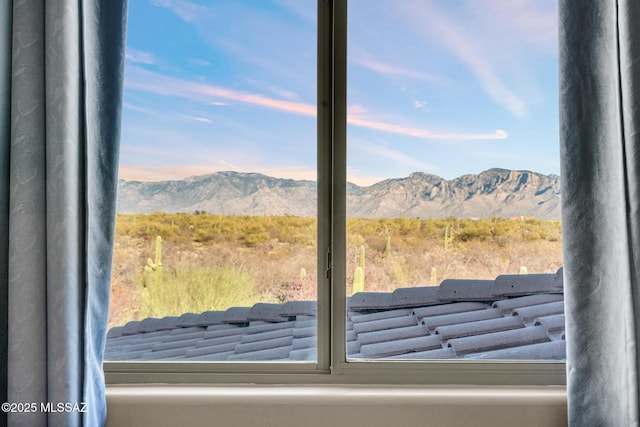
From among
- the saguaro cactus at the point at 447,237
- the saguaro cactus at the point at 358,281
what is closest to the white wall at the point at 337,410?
the saguaro cactus at the point at 358,281

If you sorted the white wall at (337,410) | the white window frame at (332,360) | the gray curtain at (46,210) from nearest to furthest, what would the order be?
the gray curtain at (46,210), the white wall at (337,410), the white window frame at (332,360)

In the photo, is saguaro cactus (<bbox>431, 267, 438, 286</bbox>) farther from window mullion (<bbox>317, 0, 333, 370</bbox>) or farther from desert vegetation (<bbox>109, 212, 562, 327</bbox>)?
window mullion (<bbox>317, 0, 333, 370</bbox>)

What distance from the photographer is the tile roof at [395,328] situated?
142 cm

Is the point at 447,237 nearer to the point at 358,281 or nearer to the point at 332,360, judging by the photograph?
the point at 358,281

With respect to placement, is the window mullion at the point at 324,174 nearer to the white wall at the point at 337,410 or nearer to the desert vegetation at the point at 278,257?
the desert vegetation at the point at 278,257

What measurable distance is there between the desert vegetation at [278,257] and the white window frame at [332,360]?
8 centimetres

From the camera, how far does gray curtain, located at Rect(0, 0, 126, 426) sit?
115cm

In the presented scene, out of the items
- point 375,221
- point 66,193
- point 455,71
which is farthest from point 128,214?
point 455,71

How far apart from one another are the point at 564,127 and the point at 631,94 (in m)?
0.16

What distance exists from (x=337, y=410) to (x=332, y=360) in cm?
15

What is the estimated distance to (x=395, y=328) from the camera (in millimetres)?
1442

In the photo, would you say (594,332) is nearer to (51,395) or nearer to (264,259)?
(264,259)

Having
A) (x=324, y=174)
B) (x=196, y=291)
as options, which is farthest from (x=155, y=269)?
(x=324, y=174)

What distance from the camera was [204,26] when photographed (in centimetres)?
145
